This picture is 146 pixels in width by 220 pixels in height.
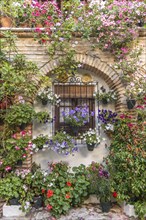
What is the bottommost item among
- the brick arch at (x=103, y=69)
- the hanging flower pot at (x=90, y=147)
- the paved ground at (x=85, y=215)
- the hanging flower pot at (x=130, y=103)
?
the paved ground at (x=85, y=215)

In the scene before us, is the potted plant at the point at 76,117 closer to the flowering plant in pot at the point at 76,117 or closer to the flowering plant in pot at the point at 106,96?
the flowering plant in pot at the point at 76,117

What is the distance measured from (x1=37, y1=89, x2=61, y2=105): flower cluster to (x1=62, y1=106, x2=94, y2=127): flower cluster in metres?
0.33

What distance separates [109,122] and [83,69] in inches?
55.1

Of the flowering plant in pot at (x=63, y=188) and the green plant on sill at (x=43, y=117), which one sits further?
the green plant on sill at (x=43, y=117)

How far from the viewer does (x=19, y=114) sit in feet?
13.8

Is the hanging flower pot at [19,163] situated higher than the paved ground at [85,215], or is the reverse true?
the hanging flower pot at [19,163]

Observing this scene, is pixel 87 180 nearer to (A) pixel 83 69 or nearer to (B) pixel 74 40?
(A) pixel 83 69

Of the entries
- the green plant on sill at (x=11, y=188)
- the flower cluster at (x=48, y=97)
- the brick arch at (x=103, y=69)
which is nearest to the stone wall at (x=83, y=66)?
the brick arch at (x=103, y=69)

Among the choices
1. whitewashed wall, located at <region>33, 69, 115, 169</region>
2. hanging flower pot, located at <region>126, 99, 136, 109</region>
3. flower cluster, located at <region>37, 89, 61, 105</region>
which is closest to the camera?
hanging flower pot, located at <region>126, 99, 136, 109</region>

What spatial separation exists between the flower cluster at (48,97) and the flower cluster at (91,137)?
37.7 inches

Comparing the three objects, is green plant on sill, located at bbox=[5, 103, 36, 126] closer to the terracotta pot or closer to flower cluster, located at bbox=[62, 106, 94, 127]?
flower cluster, located at bbox=[62, 106, 94, 127]

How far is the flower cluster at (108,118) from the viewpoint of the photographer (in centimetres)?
469

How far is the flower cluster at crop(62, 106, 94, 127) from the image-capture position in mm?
4578

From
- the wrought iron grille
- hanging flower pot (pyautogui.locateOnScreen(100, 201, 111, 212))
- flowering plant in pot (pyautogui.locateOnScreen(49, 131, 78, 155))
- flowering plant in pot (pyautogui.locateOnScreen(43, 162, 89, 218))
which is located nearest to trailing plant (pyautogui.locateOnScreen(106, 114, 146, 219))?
hanging flower pot (pyautogui.locateOnScreen(100, 201, 111, 212))
